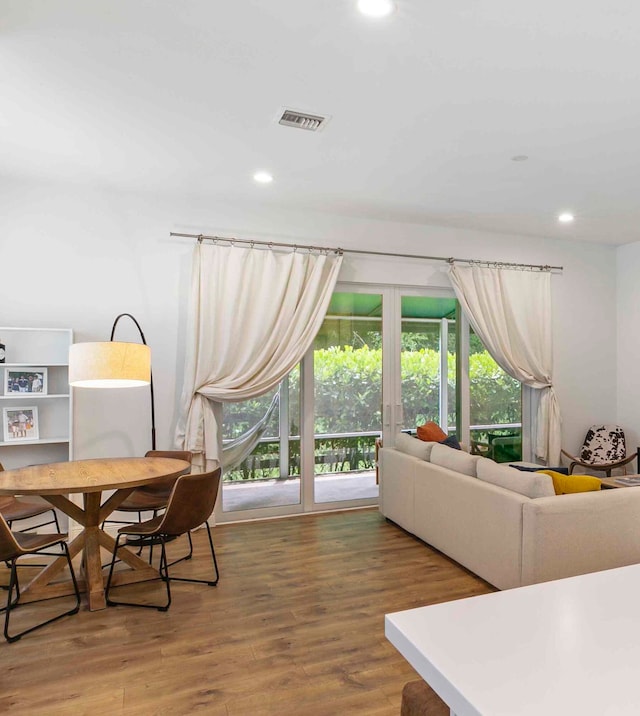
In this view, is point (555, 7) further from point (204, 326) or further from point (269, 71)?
point (204, 326)

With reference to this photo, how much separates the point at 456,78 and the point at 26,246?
3.47m

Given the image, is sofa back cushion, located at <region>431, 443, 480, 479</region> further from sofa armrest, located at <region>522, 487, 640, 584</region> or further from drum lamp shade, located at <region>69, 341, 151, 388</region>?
drum lamp shade, located at <region>69, 341, 151, 388</region>

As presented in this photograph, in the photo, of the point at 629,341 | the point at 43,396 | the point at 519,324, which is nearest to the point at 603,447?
the point at 629,341

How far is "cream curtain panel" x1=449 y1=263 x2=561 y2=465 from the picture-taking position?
216 inches

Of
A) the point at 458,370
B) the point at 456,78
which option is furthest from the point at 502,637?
the point at 458,370

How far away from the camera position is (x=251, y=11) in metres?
2.20

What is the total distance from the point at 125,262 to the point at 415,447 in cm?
291

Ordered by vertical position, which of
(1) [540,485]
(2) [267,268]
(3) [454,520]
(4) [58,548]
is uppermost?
(2) [267,268]

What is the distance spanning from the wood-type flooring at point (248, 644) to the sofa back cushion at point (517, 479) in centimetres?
67

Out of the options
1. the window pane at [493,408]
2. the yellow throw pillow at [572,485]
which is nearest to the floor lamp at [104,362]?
the yellow throw pillow at [572,485]

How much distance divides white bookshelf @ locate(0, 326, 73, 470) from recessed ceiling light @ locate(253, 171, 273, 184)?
1898 millimetres

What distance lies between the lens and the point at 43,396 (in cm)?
398

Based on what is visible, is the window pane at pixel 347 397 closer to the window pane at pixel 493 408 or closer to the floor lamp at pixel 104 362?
the window pane at pixel 493 408

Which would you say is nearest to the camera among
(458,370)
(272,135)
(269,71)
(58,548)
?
(269,71)
